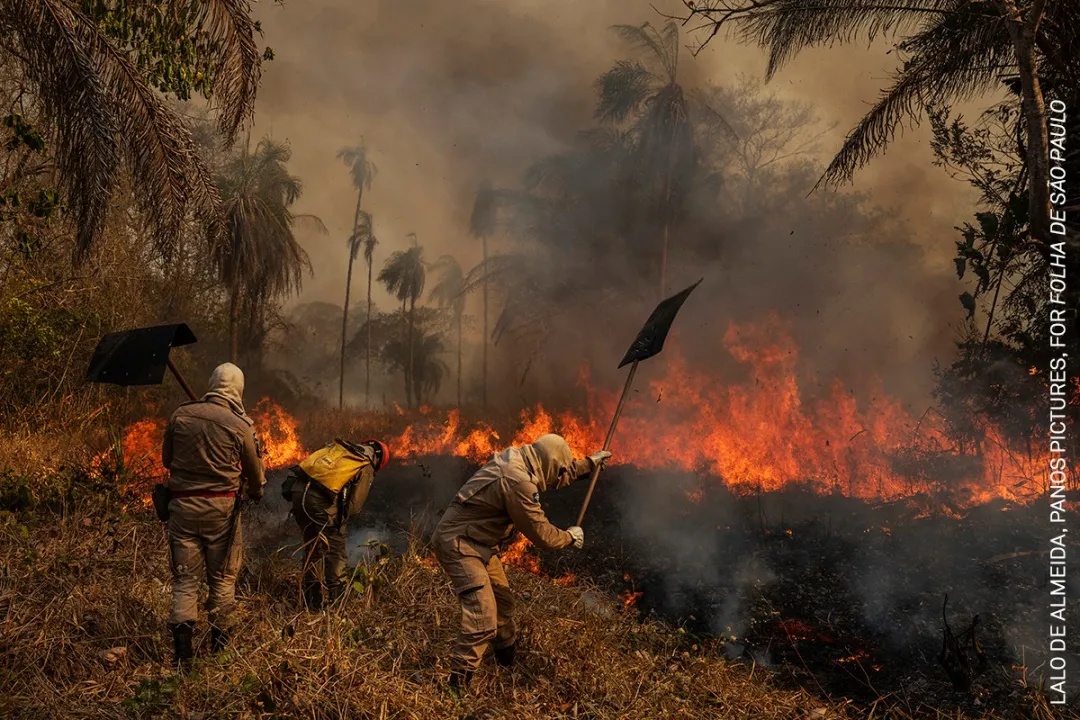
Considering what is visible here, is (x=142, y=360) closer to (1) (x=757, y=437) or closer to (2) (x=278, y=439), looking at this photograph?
(1) (x=757, y=437)

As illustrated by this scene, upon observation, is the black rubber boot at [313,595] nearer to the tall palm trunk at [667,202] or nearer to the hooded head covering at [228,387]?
the hooded head covering at [228,387]

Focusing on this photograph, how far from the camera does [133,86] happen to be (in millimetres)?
6141

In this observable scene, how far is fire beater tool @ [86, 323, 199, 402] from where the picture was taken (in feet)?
15.3

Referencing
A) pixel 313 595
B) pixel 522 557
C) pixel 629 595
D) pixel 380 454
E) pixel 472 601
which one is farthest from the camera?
pixel 522 557

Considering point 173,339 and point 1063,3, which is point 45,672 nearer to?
point 173,339

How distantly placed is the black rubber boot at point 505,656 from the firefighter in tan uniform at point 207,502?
180cm

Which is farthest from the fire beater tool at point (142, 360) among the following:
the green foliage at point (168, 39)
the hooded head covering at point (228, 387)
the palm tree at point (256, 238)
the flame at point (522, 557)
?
the palm tree at point (256, 238)

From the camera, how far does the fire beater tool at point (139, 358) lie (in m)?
4.66

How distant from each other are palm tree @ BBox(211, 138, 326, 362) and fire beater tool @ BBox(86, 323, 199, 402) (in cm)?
1528

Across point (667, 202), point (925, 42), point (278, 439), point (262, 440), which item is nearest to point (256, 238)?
point (278, 439)

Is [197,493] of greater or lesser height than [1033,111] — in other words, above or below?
below

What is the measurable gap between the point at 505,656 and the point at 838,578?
5.47 meters

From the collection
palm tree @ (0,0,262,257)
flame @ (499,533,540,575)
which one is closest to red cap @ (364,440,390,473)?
palm tree @ (0,0,262,257)

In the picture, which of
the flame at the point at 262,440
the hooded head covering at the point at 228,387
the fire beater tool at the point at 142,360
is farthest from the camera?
the flame at the point at 262,440
